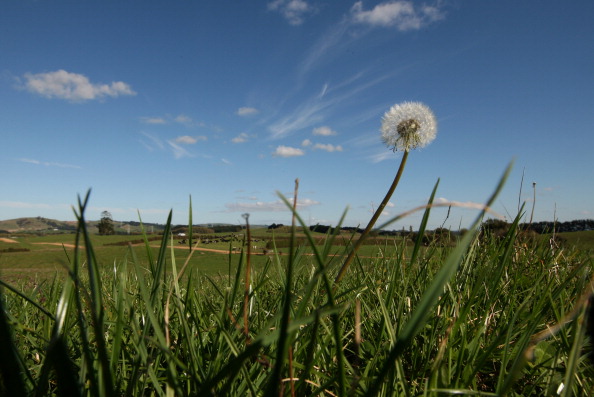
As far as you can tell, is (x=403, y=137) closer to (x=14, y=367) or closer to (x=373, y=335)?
(x=373, y=335)

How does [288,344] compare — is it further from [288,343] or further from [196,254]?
[196,254]

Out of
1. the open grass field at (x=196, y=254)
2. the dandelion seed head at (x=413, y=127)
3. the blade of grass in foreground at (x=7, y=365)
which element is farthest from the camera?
the dandelion seed head at (x=413, y=127)

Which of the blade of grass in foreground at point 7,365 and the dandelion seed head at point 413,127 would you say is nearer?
the blade of grass in foreground at point 7,365

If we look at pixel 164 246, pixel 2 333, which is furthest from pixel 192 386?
pixel 2 333

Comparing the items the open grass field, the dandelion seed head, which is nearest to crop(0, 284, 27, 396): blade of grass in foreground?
the open grass field

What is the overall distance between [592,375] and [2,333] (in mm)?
1656

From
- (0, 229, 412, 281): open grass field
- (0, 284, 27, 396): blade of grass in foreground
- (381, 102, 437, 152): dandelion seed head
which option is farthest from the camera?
(381, 102, 437, 152): dandelion seed head

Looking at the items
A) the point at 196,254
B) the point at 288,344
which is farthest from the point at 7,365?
the point at 196,254

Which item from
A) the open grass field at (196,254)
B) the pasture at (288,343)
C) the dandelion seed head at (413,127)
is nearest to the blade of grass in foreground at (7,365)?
the pasture at (288,343)

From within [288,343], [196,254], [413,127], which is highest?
[413,127]

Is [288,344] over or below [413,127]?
below

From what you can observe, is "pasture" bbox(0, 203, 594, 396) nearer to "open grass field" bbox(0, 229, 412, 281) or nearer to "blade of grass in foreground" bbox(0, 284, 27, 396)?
"blade of grass in foreground" bbox(0, 284, 27, 396)

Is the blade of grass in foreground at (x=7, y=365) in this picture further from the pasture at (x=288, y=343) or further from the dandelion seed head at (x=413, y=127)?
the dandelion seed head at (x=413, y=127)

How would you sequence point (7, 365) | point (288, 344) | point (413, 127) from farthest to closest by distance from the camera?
1. point (413, 127)
2. point (288, 344)
3. point (7, 365)
